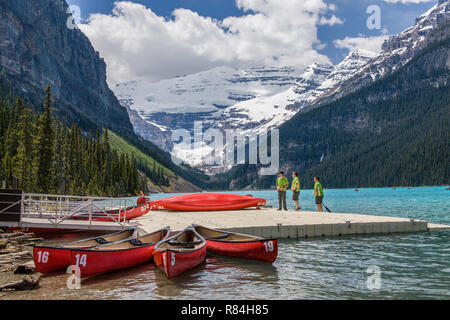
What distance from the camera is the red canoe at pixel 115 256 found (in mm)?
13180

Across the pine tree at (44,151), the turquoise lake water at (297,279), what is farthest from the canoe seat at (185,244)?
the pine tree at (44,151)

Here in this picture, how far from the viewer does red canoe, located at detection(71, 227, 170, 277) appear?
13.2 meters

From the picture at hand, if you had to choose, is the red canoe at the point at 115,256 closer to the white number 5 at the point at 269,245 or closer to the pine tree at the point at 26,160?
the white number 5 at the point at 269,245

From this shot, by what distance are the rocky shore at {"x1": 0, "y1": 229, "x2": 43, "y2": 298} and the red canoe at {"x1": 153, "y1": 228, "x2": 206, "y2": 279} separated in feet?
12.4

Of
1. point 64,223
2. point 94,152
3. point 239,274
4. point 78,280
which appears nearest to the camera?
point 78,280

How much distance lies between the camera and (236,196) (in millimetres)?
36062

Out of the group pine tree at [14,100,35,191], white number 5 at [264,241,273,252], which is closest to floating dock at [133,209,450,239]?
white number 5 at [264,241,273,252]

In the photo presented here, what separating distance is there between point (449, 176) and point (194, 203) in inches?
6832

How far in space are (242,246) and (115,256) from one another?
4.96 m

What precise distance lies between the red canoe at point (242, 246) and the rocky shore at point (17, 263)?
6.95 m

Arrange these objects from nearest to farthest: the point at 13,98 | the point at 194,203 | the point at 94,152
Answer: the point at 194,203 < the point at 94,152 < the point at 13,98

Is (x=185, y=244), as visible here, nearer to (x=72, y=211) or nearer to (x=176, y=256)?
(x=176, y=256)

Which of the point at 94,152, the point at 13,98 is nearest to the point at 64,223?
the point at 94,152
